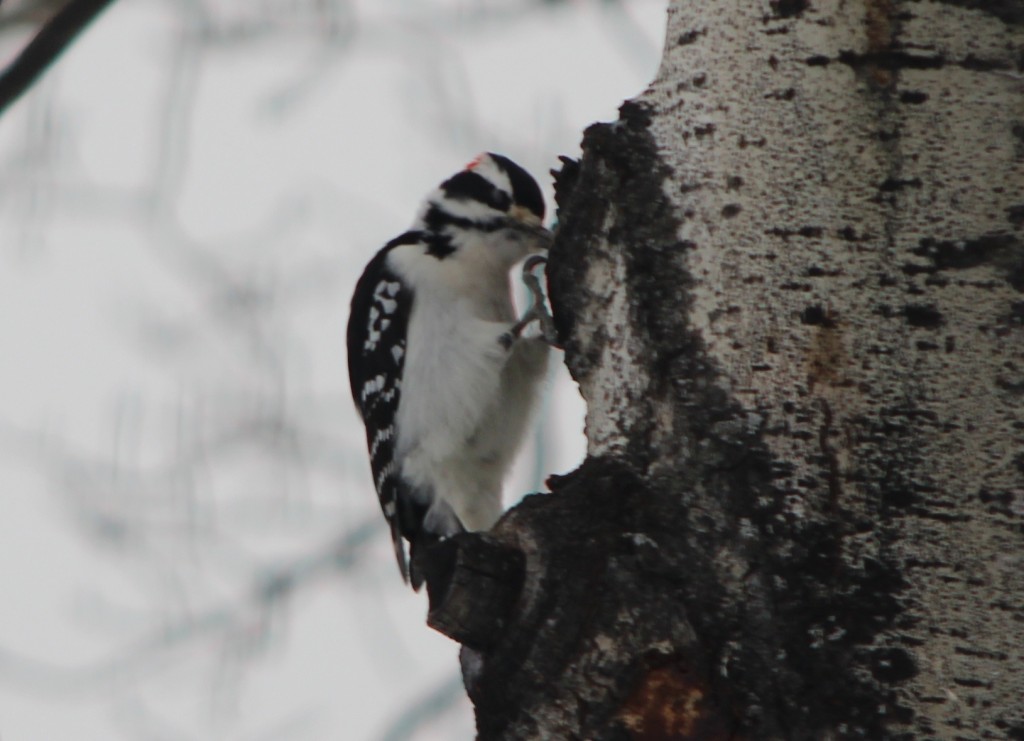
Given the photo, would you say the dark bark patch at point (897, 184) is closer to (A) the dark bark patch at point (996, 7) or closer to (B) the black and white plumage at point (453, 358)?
(A) the dark bark patch at point (996, 7)

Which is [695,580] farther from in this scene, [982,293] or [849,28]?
[849,28]

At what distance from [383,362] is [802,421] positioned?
221 centimetres

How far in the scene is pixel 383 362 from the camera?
3.51 metres

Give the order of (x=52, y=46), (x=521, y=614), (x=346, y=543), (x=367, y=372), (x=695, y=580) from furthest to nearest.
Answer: (x=346, y=543)
(x=367, y=372)
(x=52, y=46)
(x=521, y=614)
(x=695, y=580)

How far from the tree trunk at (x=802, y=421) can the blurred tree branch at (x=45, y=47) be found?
33.9 inches

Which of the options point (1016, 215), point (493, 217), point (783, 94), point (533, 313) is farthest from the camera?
point (493, 217)

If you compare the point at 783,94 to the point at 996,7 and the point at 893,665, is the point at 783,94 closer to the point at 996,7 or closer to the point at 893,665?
the point at 996,7

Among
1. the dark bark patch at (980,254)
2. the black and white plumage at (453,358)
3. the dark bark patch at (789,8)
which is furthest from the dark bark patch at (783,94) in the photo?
the black and white plumage at (453,358)

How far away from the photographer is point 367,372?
3.57 m

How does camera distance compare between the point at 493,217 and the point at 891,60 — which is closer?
the point at 891,60

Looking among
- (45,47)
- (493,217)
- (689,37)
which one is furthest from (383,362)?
(689,37)

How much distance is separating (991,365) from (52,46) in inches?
53.8

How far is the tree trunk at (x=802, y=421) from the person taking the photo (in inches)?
51.8

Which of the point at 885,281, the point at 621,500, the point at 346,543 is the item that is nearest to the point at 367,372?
the point at 346,543
